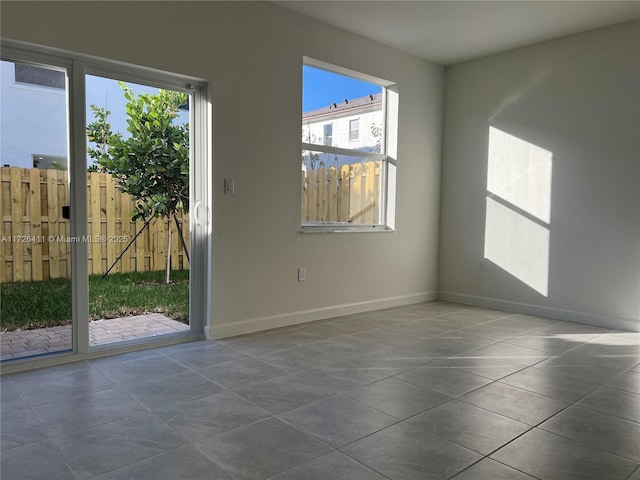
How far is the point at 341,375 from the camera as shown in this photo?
9.03 ft

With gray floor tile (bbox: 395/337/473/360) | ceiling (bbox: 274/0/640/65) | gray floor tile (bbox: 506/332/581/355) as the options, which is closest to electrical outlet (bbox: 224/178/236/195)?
ceiling (bbox: 274/0/640/65)

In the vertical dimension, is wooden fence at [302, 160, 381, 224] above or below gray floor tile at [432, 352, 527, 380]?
above

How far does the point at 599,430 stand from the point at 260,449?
1526mm

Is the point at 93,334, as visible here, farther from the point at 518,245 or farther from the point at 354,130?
the point at 518,245

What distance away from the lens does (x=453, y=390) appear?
8.38 feet

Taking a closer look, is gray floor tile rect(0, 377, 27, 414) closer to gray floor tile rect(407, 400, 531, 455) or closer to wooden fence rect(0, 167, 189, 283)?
wooden fence rect(0, 167, 189, 283)

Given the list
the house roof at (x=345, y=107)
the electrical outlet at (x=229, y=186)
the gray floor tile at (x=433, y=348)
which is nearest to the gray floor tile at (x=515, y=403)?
the gray floor tile at (x=433, y=348)

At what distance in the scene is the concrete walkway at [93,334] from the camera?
2775 mm

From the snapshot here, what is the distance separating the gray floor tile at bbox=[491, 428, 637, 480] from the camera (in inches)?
68.3

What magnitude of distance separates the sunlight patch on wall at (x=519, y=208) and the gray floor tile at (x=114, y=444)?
148 inches

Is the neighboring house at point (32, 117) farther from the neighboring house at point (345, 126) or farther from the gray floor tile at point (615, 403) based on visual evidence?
the gray floor tile at point (615, 403)

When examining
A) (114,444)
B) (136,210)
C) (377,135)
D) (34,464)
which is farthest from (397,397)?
(377,135)

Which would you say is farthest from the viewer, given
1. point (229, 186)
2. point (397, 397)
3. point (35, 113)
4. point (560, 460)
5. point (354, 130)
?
point (354, 130)

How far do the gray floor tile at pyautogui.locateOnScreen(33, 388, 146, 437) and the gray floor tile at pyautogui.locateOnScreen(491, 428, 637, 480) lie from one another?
5.50ft
